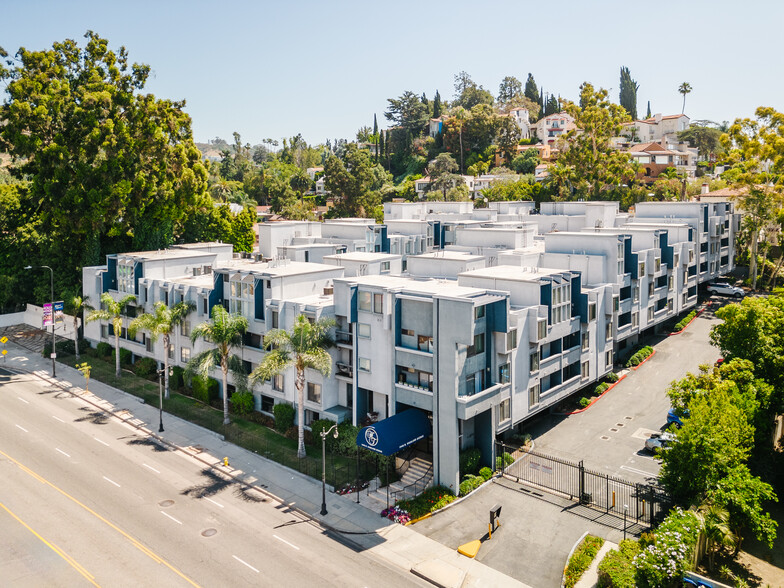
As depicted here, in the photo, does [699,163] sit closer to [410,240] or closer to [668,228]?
[668,228]

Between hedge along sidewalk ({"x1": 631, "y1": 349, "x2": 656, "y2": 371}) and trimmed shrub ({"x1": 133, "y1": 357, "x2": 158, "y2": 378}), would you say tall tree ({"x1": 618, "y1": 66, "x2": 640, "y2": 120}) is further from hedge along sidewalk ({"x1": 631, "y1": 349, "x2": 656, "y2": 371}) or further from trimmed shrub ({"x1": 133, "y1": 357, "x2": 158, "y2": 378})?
trimmed shrub ({"x1": 133, "y1": 357, "x2": 158, "y2": 378})

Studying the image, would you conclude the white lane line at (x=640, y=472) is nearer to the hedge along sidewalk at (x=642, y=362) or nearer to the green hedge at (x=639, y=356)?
the hedge along sidewalk at (x=642, y=362)

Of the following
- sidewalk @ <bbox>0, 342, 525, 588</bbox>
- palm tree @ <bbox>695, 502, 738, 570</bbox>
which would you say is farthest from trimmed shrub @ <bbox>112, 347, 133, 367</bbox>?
palm tree @ <bbox>695, 502, 738, 570</bbox>

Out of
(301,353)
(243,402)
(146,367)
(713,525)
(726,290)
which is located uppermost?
(301,353)

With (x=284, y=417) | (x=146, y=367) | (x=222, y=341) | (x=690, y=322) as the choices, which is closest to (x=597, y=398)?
(x=284, y=417)

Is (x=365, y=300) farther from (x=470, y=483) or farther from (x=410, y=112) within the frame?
(x=410, y=112)

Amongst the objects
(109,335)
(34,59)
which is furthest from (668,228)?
(34,59)
